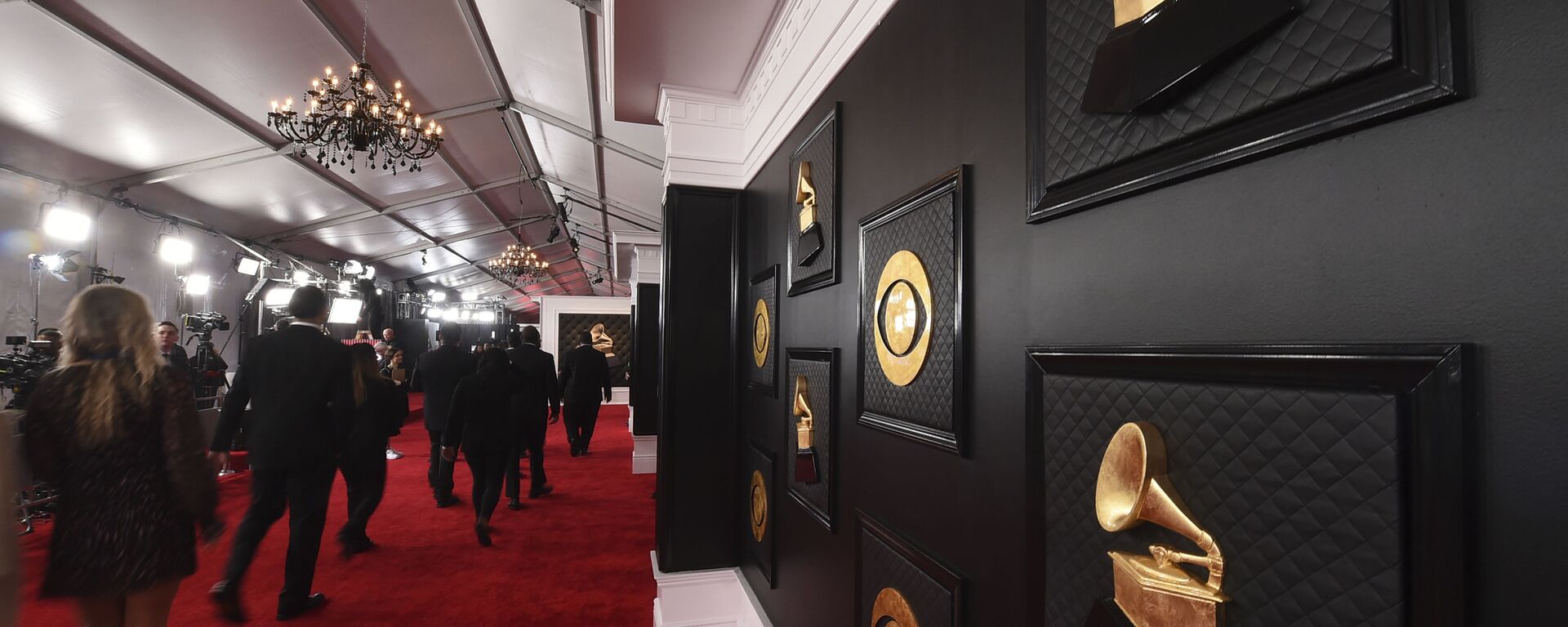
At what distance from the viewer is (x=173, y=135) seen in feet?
19.5

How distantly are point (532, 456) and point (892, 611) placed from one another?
200 inches

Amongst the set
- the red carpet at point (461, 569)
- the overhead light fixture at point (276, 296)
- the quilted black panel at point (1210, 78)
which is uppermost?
the overhead light fixture at point (276, 296)

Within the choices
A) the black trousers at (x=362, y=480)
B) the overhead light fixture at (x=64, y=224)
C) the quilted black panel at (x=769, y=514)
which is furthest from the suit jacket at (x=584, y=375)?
the overhead light fixture at (x=64, y=224)

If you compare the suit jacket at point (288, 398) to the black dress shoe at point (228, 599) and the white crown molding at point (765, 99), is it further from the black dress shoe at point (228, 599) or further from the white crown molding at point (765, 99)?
the white crown molding at point (765, 99)

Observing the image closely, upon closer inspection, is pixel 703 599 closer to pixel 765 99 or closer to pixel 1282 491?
pixel 765 99

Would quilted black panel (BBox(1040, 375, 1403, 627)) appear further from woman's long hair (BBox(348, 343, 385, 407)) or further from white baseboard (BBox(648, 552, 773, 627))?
woman's long hair (BBox(348, 343, 385, 407))

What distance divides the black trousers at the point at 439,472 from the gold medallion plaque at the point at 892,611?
15.2 ft

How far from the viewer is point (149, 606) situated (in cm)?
205

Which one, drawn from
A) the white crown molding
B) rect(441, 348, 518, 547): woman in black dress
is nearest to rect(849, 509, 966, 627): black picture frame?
the white crown molding

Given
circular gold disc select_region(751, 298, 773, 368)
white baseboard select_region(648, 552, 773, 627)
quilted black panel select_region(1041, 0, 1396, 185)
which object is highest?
quilted black panel select_region(1041, 0, 1396, 185)

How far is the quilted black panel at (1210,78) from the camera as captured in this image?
55cm

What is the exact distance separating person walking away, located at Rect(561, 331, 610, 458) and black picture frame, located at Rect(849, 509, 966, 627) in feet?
18.1

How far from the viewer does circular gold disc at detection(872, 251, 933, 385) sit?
1380 mm

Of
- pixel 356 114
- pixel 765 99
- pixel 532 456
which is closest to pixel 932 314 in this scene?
pixel 765 99
